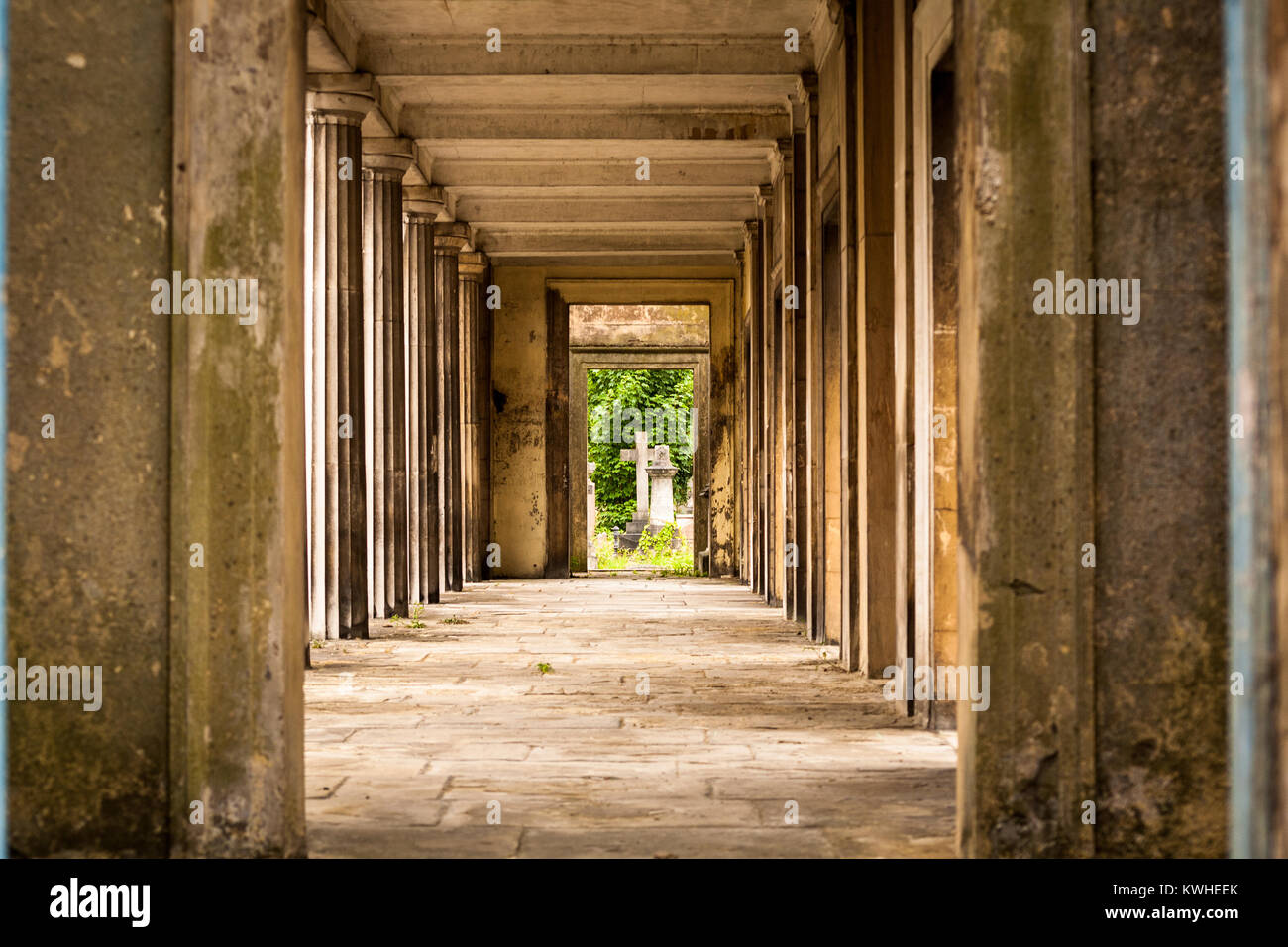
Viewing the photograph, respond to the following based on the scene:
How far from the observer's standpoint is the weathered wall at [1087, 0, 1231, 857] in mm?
4254

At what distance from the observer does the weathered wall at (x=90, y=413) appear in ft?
14.0

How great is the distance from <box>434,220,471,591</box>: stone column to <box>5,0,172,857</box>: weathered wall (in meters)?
13.9

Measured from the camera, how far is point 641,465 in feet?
122

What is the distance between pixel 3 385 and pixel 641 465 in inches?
1301

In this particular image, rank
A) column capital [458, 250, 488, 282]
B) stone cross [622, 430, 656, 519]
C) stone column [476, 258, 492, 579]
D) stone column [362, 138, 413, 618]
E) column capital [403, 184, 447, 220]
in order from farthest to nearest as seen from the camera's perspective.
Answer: stone cross [622, 430, 656, 519], stone column [476, 258, 492, 579], column capital [458, 250, 488, 282], column capital [403, 184, 447, 220], stone column [362, 138, 413, 618]

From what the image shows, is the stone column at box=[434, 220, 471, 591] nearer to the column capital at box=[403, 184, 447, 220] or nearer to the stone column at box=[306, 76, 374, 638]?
the column capital at box=[403, 184, 447, 220]

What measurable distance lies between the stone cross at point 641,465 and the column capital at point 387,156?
22.7 m

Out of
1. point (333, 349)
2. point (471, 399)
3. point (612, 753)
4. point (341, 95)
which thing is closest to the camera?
point (612, 753)

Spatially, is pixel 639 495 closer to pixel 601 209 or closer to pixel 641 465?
pixel 641 465

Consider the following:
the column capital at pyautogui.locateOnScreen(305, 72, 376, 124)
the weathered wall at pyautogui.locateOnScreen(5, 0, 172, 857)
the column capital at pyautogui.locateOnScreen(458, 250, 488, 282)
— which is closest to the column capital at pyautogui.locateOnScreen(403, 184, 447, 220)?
the column capital at pyautogui.locateOnScreen(458, 250, 488, 282)

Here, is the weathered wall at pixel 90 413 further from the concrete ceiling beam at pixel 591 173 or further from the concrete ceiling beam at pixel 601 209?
the concrete ceiling beam at pixel 601 209

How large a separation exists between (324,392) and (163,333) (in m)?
7.82

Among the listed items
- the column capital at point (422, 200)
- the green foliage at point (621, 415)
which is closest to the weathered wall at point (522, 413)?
the column capital at point (422, 200)

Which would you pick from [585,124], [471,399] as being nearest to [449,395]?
[471,399]
